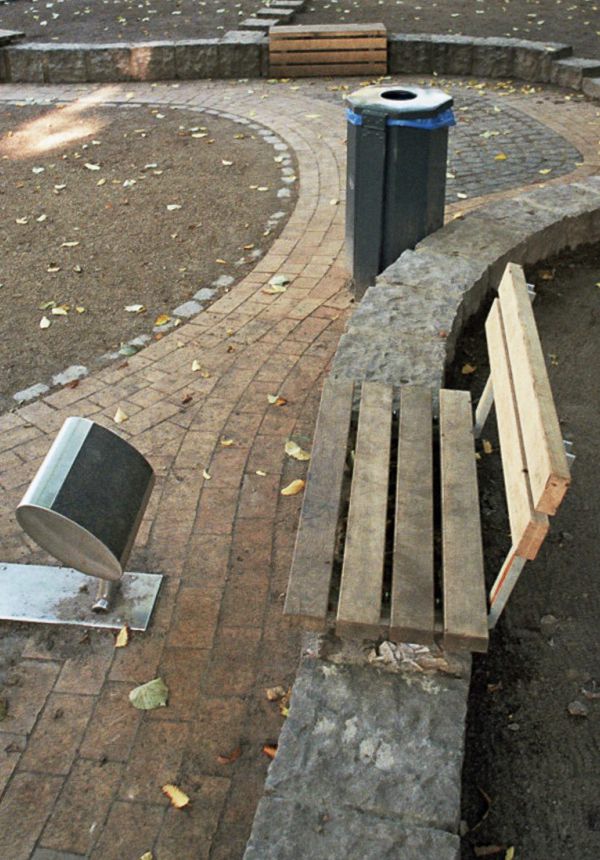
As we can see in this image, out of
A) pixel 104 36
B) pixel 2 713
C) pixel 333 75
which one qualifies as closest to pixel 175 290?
pixel 2 713

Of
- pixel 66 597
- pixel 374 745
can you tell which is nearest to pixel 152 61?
pixel 66 597

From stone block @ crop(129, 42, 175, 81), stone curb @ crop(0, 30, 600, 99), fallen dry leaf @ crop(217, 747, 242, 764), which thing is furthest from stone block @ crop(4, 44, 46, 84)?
fallen dry leaf @ crop(217, 747, 242, 764)

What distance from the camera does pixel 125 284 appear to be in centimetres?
574

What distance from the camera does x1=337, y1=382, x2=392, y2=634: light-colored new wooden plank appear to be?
7.94 ft

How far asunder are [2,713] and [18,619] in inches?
16.6

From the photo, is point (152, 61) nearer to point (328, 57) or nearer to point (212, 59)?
point (212, 59)

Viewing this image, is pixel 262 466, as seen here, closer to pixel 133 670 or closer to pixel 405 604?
pixel 133 670

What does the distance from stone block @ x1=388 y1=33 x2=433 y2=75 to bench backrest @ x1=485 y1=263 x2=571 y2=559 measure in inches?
329

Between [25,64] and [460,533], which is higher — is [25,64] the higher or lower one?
the higher one

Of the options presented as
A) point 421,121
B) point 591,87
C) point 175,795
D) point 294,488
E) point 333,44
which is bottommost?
point 175,795

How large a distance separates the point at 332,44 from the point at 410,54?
3.52ft

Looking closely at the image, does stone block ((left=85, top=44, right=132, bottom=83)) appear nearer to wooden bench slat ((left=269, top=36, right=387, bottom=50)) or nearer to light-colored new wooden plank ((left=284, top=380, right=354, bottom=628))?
wooden bench slat ((left=269, top=36, right=387, bottom=50))

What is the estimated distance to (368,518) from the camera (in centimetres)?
276

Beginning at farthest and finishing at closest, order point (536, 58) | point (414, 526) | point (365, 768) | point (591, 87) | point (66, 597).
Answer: point (536, 58)
point (591, 87)
point (66, 597)
point (414, 526)
point (365, 768)
